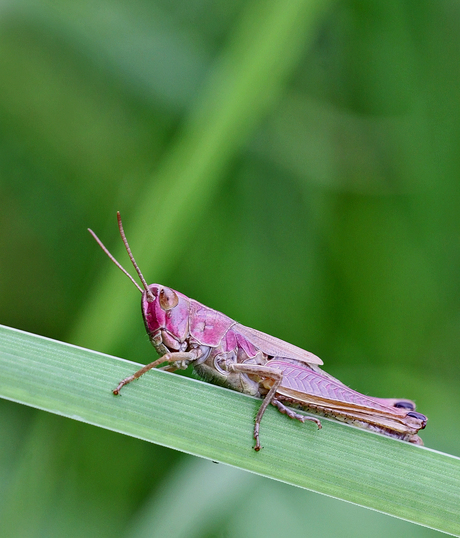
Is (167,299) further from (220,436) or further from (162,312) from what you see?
(220,436)

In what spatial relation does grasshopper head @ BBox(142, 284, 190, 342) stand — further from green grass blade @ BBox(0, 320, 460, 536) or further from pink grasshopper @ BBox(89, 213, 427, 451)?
green grass blade @ BBox(0, 320, 460, 536)

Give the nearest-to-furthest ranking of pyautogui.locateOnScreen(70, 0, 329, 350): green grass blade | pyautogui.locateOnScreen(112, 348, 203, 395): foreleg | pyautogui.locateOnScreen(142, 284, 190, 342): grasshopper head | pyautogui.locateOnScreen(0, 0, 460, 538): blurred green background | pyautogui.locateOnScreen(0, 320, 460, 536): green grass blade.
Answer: pyautogui.locateOnScreen(0, 320, 460, 536): green grass blade, pyautogui.locateOnScreen(112, 348, 203, 395): foreleg, pyautogui.locateOnScreen(142, 284, 190, 342): grasshopper head, pyautogui.locateOnScreen(70, 0, 329, 350): green grass blade, pyautogui.locateOnScreen(0, 0, 460, 538): blurred green background

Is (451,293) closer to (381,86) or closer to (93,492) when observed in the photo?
(381,86)

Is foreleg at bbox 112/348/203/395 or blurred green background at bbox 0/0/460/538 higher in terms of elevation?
blurred green background at bbox 0/0/460/538

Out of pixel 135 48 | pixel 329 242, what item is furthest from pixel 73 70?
pixel 329 242

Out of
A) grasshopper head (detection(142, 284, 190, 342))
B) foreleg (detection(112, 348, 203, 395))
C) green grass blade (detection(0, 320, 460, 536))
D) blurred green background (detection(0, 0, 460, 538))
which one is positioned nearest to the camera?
green grass blade (detection(0, 320, 460, 536))

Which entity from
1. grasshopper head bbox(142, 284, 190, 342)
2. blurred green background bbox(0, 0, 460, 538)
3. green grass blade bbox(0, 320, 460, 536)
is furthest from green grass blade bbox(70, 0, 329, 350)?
green grass blade bbox(0, 320, 460, 536)
